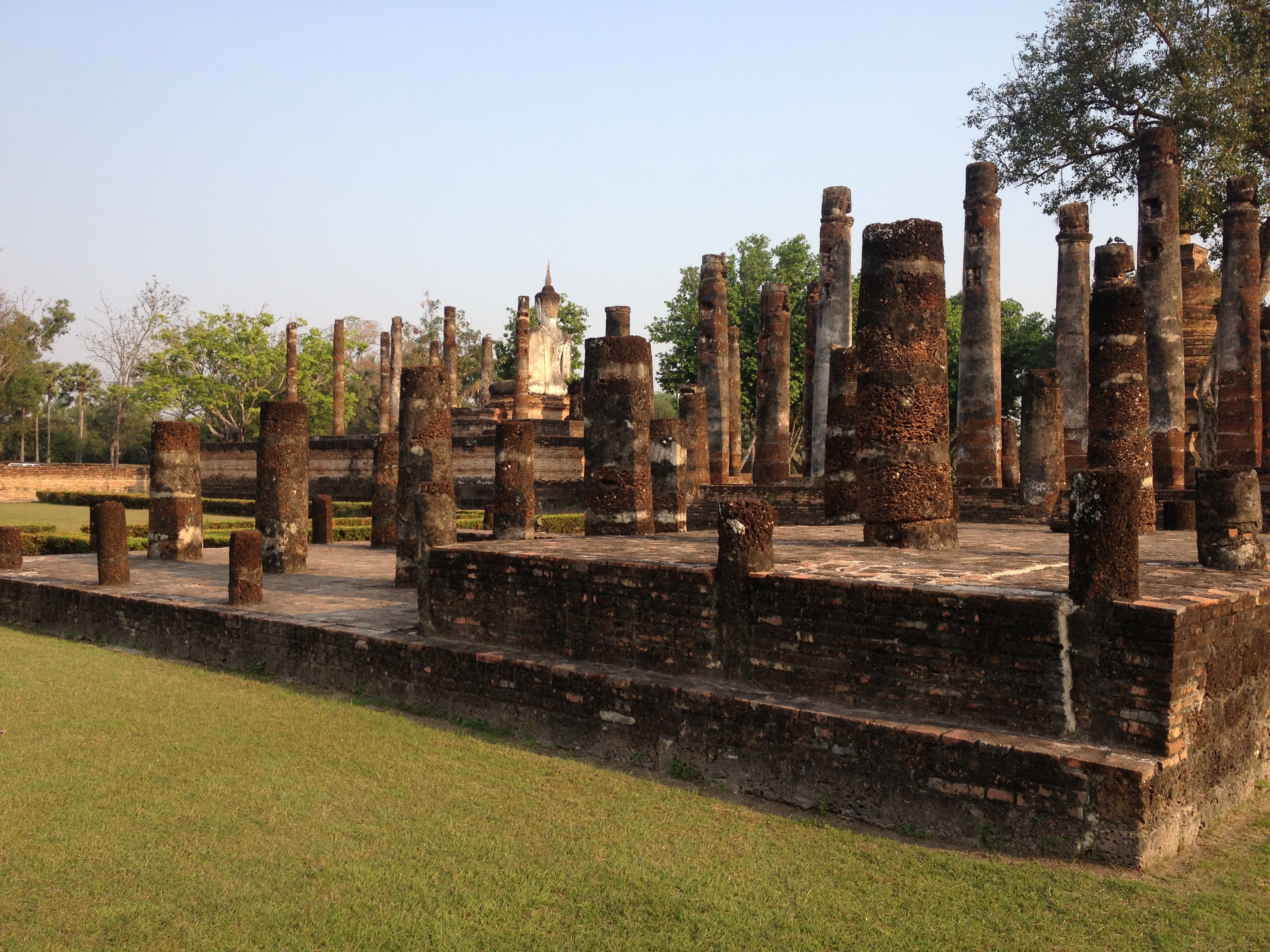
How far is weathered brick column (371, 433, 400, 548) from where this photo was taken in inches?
667

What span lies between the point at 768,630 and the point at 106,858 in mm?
3595

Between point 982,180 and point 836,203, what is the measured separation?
376 cm

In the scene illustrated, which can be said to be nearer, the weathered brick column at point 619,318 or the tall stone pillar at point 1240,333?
the weathered brick column at point 619,318

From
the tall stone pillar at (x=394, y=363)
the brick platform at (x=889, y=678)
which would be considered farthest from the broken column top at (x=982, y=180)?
Result: the tall stone pillar at (x=394, y=363)

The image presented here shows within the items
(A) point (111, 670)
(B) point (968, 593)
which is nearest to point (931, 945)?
(B) point (968, 593)

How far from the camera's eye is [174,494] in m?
15.6

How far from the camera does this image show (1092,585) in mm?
5223

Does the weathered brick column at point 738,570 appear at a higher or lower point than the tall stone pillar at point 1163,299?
lower

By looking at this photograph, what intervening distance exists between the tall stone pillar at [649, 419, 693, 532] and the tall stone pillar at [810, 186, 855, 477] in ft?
25.3

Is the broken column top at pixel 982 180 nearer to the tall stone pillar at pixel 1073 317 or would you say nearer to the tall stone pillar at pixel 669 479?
the tall stone pillar at pixel 1073 317

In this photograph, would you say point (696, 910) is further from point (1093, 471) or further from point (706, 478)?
point (706, 478)

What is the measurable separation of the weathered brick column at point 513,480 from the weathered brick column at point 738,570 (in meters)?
7.25

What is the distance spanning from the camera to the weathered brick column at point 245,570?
10.4 meters

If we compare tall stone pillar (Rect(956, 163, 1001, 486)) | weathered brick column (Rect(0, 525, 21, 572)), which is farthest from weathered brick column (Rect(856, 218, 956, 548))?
weathered brick column (Rect(0, 525, 21, 572))
